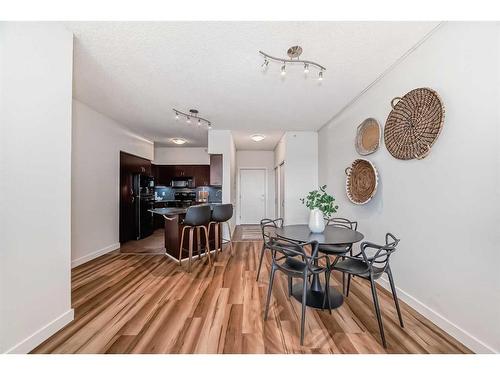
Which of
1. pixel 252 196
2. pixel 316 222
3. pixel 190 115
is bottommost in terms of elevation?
pixel 316 222

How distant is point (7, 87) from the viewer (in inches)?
51.9

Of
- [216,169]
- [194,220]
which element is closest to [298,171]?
[216,169]

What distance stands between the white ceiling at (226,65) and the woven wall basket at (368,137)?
541 millimetres

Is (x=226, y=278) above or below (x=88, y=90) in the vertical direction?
below

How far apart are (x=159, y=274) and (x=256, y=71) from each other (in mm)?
3071

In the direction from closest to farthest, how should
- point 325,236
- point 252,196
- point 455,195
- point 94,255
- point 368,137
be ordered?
point 455,195 < point 325,236 < point 368,137 < point 94,255 < point 252,196

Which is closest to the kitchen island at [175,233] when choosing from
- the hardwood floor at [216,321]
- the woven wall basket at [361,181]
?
the hardwood floor at [216,321]

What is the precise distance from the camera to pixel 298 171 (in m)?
4.84

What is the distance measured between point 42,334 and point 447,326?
330cm

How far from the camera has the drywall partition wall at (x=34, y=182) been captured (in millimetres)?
1319

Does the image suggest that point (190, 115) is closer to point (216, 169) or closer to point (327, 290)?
point (216, 169)

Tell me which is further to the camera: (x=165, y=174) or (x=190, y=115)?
(x=165, y=174)
